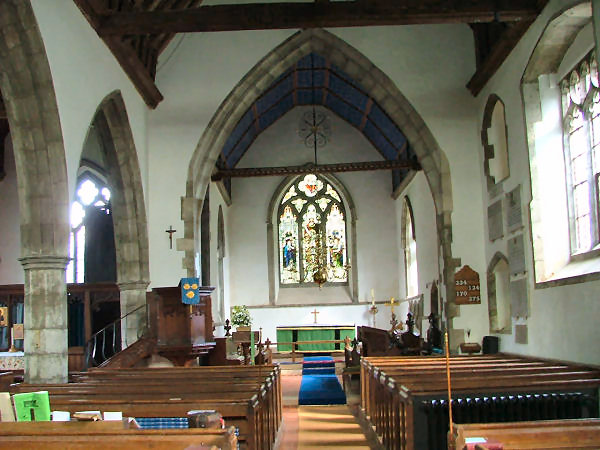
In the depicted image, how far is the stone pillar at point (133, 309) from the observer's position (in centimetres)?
931

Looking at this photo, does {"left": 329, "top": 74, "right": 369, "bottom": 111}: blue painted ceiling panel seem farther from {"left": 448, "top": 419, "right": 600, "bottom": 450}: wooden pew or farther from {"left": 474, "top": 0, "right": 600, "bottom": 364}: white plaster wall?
{"left": 448, "top": 419, "right": 600, "bottom": 450}: wooden pew

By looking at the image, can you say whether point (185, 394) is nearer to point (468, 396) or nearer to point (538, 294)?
point (468, 396)

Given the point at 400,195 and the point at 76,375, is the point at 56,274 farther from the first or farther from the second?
the point at 400,195

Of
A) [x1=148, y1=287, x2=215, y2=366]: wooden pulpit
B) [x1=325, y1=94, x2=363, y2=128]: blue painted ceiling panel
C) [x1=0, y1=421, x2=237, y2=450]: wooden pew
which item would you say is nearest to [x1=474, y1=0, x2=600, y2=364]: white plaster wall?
[x1=148, y1=287, x2=215, y2=366]: wooden pulpit

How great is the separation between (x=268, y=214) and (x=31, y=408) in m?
13.6

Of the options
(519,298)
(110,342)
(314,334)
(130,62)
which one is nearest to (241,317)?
(314,334)

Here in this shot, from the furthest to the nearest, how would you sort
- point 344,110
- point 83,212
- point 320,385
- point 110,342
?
point 344,110
point 83,212
point 110,342
point 320,385

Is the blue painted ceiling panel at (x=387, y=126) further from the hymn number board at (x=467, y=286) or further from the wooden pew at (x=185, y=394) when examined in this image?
the wooden pew at (x=185, y=394)

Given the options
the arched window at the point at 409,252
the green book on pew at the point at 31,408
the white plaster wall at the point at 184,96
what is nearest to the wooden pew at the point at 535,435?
the green book on pew at the point at 31,408

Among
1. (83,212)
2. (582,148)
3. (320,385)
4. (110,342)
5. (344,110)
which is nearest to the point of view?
(582,148)

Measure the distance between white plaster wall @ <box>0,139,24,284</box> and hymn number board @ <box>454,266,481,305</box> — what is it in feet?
23.7

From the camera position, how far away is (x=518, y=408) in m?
4.63

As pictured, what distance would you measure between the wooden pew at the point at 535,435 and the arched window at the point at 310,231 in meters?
14.3

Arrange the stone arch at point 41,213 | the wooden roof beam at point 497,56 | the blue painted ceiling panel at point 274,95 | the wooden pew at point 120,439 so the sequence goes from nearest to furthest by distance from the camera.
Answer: the wooden pew at point 120,439, the stone arch at point 41,213, the wooden roof beam at point 497,56, the blue painted ceiling panel at point 274,95
